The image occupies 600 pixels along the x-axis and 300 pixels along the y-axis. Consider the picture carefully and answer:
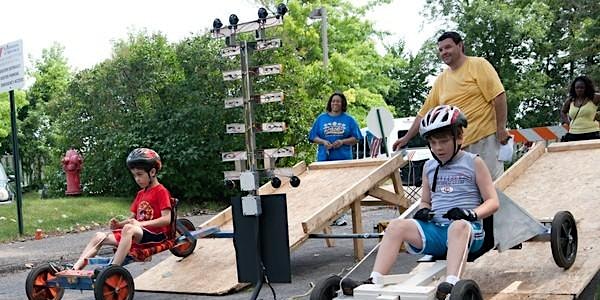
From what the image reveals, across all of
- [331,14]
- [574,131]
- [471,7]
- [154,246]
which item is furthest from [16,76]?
[471,7]

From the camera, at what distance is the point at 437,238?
5.10 meters

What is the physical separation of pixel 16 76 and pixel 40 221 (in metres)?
3.07

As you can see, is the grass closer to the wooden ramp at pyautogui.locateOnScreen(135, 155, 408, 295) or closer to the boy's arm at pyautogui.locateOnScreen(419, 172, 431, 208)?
the wooden ramp at pyautogui.locateOnScreen(135, 155, 408, 295)

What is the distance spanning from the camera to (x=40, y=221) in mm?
14734

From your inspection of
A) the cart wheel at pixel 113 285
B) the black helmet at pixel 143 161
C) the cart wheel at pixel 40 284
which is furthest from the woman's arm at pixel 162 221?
the cart wheel at pixel 40 284

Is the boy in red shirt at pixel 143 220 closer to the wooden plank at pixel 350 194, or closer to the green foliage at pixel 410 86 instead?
the wooden plank at pixel 350 194

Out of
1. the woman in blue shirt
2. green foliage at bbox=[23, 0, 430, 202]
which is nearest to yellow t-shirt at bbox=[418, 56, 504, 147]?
the woman in blue shirt

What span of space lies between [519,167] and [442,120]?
3.01m

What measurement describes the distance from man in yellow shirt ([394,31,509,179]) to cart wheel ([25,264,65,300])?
4.01 metres

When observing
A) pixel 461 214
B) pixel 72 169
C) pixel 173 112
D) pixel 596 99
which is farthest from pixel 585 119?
pixel 72 169

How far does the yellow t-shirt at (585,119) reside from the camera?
9852 mm

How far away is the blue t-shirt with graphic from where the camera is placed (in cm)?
980

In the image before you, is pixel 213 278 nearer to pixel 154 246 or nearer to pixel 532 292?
pixel 154 246

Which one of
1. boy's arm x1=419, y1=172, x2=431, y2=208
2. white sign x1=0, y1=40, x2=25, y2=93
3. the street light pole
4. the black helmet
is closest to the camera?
boy's arm x1=419, y1=172, x2=431, y2=208
